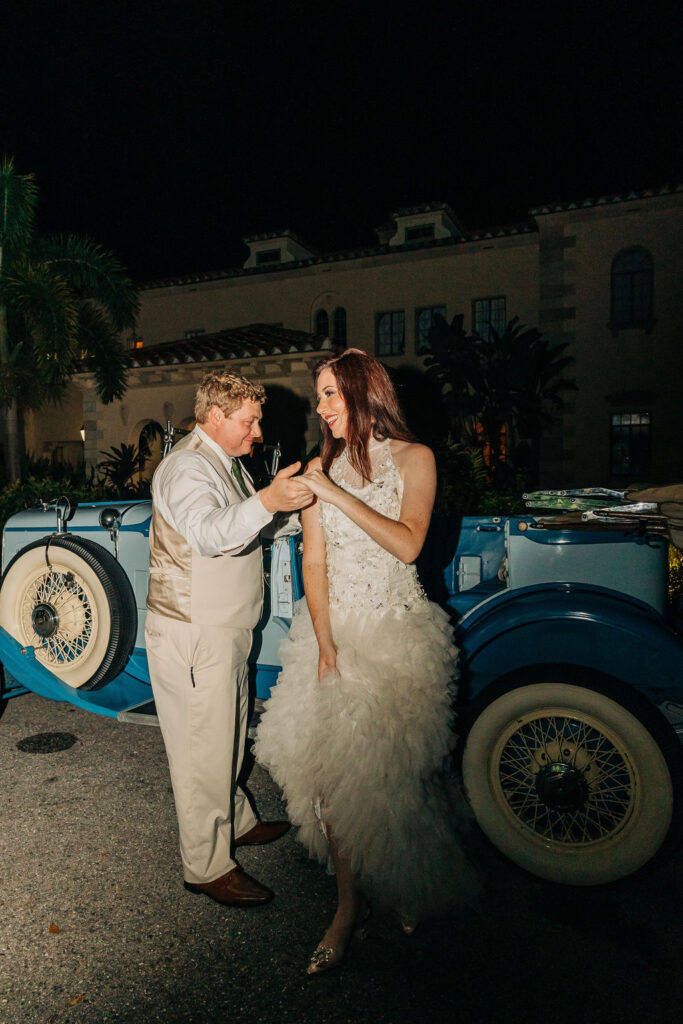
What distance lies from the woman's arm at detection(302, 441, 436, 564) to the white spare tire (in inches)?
67.5

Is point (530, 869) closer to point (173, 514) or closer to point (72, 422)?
point (173, 514)

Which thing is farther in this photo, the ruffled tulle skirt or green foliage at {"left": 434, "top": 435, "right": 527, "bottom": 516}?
green foliage at {"left": 434, "top": 435, "right": 527, "bottom": 516}

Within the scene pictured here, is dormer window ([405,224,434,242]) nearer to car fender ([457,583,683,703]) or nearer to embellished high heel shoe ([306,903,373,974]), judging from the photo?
car fender ([457,583,683,703])

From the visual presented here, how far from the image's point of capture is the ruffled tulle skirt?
216cm

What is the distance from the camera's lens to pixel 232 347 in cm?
1222

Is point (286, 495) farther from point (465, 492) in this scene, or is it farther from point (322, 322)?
point (322, 322)

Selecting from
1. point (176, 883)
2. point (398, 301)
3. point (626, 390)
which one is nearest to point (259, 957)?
point (176, 883)

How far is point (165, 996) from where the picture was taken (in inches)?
82.0

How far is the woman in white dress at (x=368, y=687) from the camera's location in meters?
2.16

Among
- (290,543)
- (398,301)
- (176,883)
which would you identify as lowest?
(176,883)

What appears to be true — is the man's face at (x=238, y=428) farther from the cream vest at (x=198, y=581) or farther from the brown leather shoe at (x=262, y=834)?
the brown leather shoe at (x=262, y=834)

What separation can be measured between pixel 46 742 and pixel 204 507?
104 inches

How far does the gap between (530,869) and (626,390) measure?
14164mm

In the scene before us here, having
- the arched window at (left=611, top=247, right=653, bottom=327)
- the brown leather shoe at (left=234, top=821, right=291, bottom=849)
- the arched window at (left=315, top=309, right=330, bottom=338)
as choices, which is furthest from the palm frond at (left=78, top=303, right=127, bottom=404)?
the arched window at (left=611, top=247, right=653, bottom=327)
